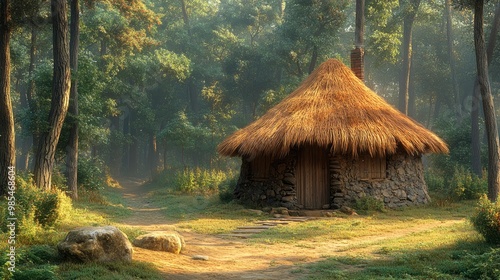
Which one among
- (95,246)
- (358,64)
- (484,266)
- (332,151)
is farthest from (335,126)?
(95,246)

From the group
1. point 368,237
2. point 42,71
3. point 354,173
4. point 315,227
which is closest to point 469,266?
point 368,237

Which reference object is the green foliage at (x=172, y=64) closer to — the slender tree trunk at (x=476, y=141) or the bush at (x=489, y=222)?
the slender tree trunk at (x=476, y=141)

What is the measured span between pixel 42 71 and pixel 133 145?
24.8 meters

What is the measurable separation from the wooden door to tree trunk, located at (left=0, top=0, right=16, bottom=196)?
26.6 feet

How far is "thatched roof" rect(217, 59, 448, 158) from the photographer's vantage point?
15352mm

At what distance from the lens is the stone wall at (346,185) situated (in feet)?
53.2

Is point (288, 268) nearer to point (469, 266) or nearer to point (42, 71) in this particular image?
point (469, 266)

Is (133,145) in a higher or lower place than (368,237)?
higher

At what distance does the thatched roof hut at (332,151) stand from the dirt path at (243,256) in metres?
3.34

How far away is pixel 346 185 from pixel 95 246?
10027 mm

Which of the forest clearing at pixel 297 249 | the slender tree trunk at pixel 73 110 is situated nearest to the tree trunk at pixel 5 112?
the forest clearing at pixel 297 249

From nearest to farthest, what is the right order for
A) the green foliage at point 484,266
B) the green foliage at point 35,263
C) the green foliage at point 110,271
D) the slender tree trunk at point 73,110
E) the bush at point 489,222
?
1. the green foliage at point 35,263
2. the green foliage at point 110,271
3. the green foliage at point 484,266
4. the bush at point 489,222
5. the slender tree trunk at point 73,110

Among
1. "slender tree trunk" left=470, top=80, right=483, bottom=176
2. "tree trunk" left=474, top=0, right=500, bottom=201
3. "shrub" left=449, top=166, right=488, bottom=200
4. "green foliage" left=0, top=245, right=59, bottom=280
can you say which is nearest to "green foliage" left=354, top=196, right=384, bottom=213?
"tree trunk" left=474, top=0, right=500, bottom=201

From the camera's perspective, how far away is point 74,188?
736 inches
